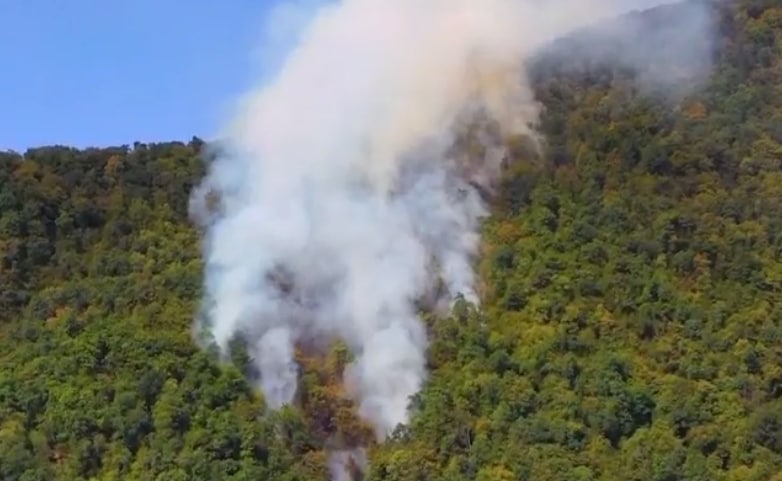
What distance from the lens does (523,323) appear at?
5650 centimetres

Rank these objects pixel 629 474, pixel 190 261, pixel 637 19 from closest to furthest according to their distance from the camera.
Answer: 1. pixel 629 474
2. pixel 190 261
3. pixel 637 19

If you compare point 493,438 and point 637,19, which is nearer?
point 493,438

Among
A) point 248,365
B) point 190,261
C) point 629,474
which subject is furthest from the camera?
point 190,261

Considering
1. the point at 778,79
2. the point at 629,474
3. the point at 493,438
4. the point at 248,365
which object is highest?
the point at 778,79

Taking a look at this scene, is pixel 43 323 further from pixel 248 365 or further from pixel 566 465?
pixel 566 465

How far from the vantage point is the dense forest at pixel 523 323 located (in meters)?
49.9

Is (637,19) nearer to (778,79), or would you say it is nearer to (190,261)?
(778,79)

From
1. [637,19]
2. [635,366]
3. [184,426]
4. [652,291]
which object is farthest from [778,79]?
[184,426]

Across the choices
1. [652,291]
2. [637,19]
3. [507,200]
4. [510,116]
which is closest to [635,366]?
[652,291]

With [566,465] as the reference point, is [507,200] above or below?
above

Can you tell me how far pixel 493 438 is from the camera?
1999 inches

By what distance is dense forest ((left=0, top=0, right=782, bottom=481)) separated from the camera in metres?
49.9

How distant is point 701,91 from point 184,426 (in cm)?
2919

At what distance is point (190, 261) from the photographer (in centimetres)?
6103
